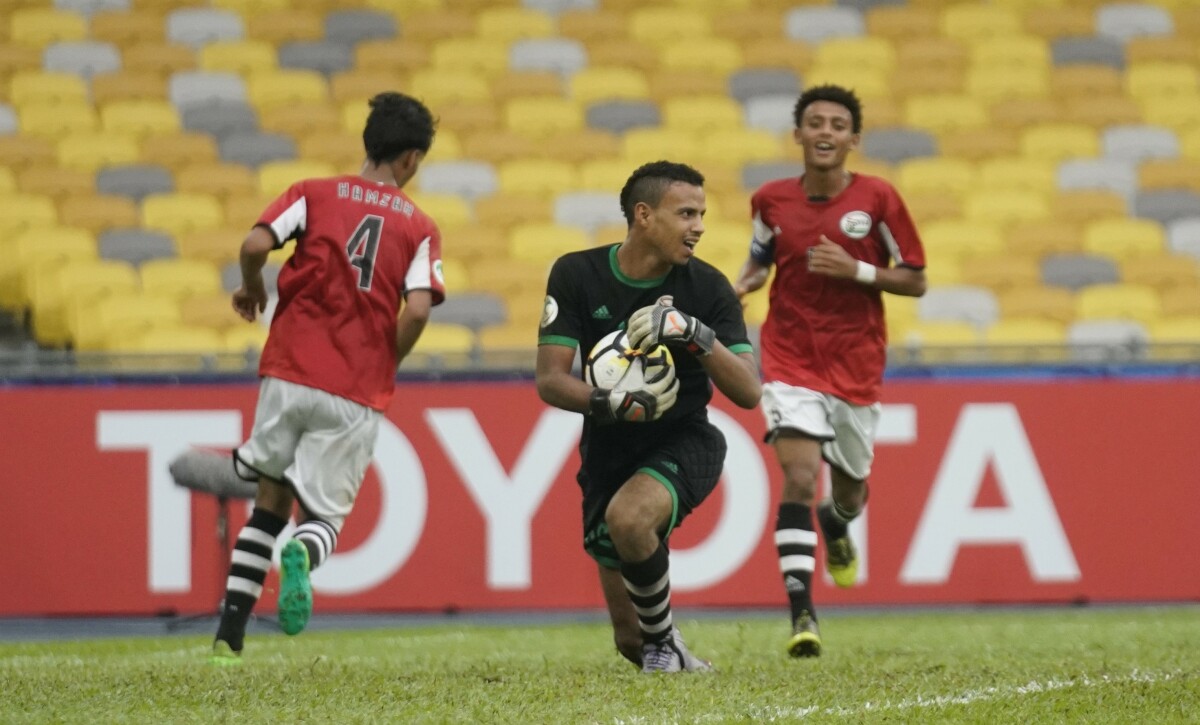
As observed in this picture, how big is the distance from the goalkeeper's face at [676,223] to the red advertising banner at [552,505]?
3715 millimetres

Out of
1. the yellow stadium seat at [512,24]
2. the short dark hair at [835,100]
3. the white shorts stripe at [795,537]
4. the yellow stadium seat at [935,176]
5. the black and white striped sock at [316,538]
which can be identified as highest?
the yellow stadium seat at [512,24]

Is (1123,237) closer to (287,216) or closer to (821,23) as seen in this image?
(821,23)

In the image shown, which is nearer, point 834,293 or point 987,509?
point 834,293

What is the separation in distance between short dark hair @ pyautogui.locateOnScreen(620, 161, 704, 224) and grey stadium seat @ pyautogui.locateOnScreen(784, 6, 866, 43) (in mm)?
9160

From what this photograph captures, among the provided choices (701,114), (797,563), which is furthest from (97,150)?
(797,563)

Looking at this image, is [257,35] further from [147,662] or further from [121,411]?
[147,662]

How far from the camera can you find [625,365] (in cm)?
557

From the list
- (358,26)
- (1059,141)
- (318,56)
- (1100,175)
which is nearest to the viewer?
(1100,175)

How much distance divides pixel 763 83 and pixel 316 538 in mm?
8854

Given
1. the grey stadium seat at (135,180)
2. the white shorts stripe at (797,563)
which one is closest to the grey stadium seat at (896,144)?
the grey stadium seat at (135,180)

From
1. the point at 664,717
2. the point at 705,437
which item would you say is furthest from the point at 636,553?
the point at 664,717

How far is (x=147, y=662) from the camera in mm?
6551

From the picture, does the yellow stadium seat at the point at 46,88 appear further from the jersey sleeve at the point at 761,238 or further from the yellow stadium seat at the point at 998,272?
the jersey sleeve at the point at 761,238

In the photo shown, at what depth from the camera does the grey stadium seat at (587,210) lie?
12.8 m
